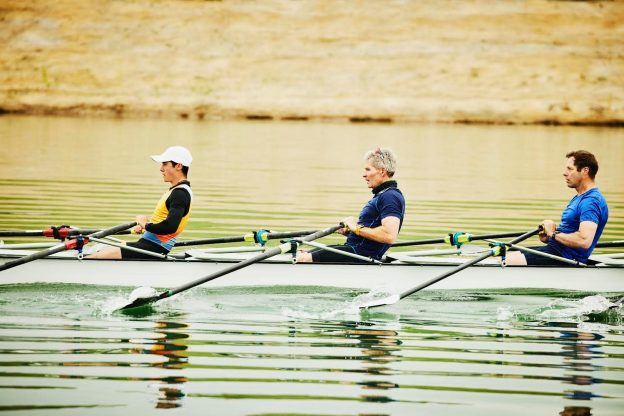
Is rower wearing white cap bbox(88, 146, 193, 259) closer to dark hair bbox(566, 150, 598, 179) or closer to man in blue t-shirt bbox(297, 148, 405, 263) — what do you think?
man in blue t-shirt bbox(297, 148, 405, 263)

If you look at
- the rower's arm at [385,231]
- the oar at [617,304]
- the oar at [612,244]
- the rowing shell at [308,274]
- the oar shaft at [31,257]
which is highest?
the rower's arm at [385,231]

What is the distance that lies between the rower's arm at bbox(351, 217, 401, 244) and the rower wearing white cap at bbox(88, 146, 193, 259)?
6.07ft

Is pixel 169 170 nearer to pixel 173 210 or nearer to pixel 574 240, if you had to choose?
pixel 173 210

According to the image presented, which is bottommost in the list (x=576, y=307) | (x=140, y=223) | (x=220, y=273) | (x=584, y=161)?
(x=576, y=307)

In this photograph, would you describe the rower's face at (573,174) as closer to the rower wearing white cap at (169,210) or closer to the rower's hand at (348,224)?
the rower's hand at (348,224)

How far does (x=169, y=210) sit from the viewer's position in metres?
11.0

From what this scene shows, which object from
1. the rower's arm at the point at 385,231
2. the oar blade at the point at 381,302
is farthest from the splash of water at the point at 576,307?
the rower's arm at the point at 385,231

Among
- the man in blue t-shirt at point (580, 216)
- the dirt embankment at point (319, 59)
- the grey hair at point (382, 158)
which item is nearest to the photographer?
the grey hair at point (382, 158)

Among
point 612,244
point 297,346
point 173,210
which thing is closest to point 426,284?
point 297,346

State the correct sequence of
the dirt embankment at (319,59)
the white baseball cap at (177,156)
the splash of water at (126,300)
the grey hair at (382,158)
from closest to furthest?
the splash of water at (126,300) → the grey hair at (382,158) → the white baseball cap at (177,156) → the dirt embankment at (319,59)

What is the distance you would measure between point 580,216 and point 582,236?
0.73 ft

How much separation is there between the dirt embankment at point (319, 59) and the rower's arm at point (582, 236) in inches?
2092

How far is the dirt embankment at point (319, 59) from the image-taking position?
6450 centimetres

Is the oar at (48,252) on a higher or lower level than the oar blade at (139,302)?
higher
